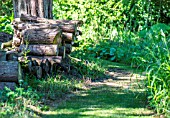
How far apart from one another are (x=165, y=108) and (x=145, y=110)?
0.44m

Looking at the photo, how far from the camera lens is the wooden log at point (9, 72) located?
22.0 ft

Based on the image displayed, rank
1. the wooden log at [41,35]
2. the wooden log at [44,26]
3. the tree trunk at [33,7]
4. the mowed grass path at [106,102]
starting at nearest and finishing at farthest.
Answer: the mowed grass path at [106,102] < the wooden log at [41,35] < the wooden log at [44,26] < the tree trunk at [33,7]

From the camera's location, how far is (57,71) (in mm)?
8203

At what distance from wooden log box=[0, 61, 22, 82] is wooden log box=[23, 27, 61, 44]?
1235 millimetres

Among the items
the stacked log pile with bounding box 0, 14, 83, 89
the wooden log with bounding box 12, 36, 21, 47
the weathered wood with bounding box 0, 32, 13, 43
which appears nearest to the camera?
the stacked log pile with bounding box 0, 14, 83, 89

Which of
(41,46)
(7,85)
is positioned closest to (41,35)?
(41,46)

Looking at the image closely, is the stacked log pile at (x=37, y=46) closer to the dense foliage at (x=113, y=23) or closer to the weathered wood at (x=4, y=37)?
the weathered wood at (x=4, y=37)

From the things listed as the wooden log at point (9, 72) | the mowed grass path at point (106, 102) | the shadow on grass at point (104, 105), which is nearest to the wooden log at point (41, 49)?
the mowed grass path at point (106, 102)

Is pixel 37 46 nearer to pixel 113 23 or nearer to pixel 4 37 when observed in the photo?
pixel 4 37

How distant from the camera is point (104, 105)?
20.8ft

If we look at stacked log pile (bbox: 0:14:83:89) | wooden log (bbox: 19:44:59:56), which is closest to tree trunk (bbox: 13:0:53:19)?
stacked log pile (bbox: 0:14:83:89)

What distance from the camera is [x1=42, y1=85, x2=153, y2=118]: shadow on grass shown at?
579 centimetres

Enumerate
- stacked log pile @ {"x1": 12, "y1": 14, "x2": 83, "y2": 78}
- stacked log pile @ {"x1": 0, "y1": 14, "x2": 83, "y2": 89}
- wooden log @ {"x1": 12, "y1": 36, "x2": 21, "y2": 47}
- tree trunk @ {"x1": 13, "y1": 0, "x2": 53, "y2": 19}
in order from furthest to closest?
tree trunk @ {"x1": 13, "y1": 0, "x2": 53, "y2": 19} < wooden log @ {"x1": 12, "y1": 36, "x2": 21, "y2": 47} < stacked log pile @ {"x1": 12, "y1": 14, "x2": 83, "y2": 78} < stacked log pile @ {"x1": 0, "y1": 14, "x2": 83, "y2": 89}

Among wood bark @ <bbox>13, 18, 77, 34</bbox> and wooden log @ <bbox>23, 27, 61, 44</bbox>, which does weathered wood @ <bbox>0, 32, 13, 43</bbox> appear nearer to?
wood bark @ <bbox>13, 18, 77, 34</bbox>
